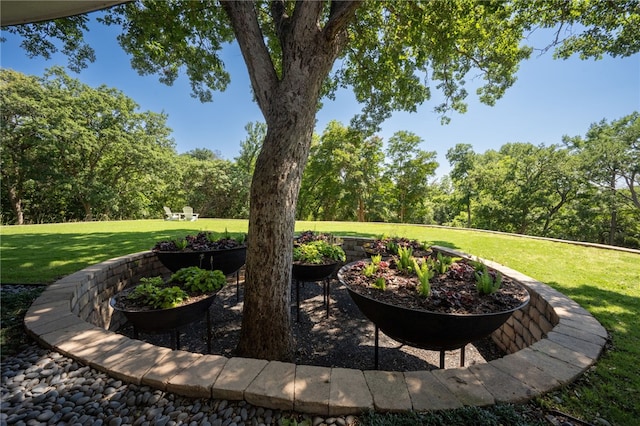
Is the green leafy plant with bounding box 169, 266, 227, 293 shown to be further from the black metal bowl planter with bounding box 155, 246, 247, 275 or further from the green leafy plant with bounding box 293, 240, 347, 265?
the green leafy plant with bounding box 293, 240, 347, 265

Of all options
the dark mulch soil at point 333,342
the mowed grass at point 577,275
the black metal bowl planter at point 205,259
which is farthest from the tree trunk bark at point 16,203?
the black metal bowl planter at point 205,259

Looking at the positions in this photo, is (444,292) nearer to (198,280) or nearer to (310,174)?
(198,280)

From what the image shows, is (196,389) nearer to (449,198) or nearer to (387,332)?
(387,332)

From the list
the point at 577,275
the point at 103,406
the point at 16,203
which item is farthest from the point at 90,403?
the point at 16,203

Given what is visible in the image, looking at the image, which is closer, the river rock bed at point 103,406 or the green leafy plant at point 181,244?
the river rock bed at point 103,406

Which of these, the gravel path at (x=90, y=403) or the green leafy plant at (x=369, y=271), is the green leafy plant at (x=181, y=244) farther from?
the green leafy plant at (x=369, y=271)

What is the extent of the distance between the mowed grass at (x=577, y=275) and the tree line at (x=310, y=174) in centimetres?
1062

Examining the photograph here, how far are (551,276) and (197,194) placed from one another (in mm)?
20502

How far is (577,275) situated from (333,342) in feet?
13.2

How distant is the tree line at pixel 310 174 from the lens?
498 inches

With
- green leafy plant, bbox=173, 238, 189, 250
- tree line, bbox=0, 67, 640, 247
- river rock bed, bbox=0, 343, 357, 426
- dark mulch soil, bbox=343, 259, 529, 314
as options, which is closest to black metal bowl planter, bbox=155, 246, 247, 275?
green leafy plant, bbox=173, 238, 189, 250

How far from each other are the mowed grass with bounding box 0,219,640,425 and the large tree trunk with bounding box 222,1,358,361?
2061 millimetres

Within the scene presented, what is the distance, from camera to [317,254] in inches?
141

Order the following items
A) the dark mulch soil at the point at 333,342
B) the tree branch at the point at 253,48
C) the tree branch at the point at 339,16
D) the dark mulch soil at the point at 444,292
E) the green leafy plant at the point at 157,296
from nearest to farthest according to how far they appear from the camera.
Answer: the dark mulch soil at the point at 444,292
the tree branch at the point at 339,16
the green leafy plant at the point at 157,296
the tree branch at the point at 253,48
the dark mulch soil at the point at 333,342
